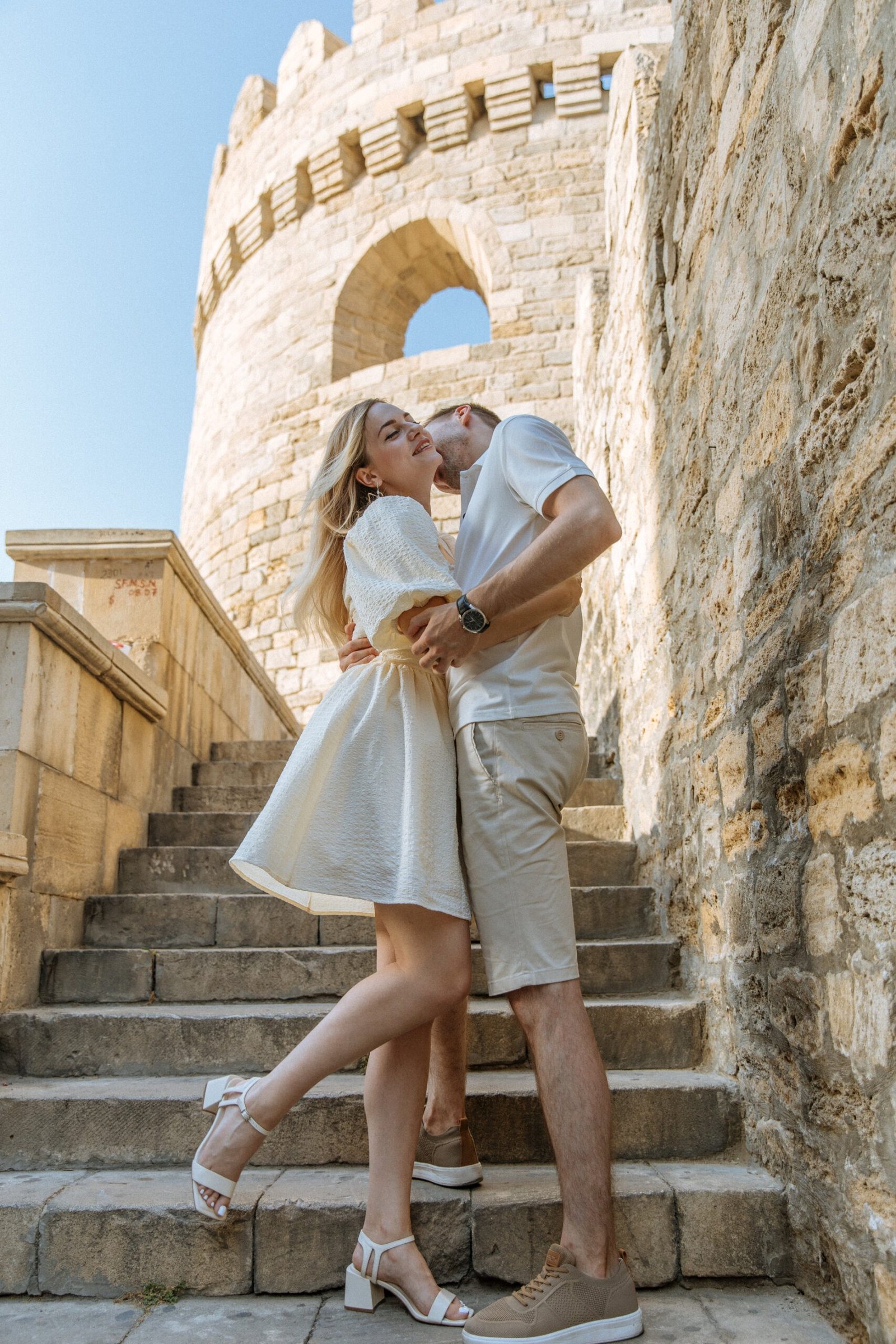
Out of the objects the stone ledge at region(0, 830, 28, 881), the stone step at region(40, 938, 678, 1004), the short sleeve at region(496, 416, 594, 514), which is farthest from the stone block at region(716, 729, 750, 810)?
the stone ledge at region(0, 830, 28, 881)

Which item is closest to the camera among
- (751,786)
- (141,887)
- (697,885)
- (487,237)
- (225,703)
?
(751,786)

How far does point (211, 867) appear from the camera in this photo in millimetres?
3664

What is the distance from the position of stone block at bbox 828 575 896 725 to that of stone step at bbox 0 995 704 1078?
1150 millimetres

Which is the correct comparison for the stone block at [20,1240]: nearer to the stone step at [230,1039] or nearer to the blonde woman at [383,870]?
the blonde woman at [383,870]

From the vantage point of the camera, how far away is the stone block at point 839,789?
5.34 ft

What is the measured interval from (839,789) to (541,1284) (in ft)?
3.13

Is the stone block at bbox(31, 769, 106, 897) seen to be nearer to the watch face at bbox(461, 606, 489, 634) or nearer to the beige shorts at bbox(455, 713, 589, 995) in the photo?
the beige shorts at bbox(455, 713, 589, 995)

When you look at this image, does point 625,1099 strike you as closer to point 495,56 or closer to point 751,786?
point 751,786

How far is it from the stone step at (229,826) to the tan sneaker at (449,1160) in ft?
5.94

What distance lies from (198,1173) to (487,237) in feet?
31.7

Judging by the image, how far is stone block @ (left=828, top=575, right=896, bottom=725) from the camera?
1.53 meters

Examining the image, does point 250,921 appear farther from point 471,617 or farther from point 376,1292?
point 471,617

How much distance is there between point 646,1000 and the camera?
2707mm

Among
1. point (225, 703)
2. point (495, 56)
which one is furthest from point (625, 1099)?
point (495, 56)
